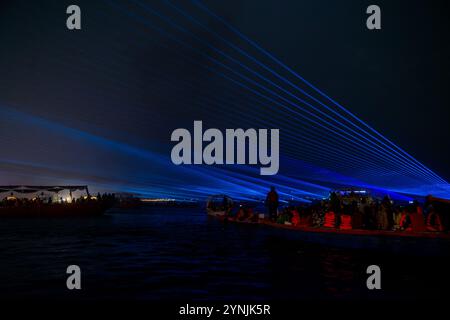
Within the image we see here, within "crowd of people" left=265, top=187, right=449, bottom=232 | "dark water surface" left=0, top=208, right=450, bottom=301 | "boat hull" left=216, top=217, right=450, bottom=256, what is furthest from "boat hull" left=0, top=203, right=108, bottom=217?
"boat hull" left=216, top=217, right=450, bottom=256

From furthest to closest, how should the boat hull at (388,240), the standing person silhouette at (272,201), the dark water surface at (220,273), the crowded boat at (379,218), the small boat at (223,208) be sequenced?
the small boat at (223,208) → the standing person silhouette at (272,201) → the crowded boat at (379,218) → the boat hull at (388,240) → the dark water surface at (220,273)

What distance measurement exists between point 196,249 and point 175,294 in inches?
354

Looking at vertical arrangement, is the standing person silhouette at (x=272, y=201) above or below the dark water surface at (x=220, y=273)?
above

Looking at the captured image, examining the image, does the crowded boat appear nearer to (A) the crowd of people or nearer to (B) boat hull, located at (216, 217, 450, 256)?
(A) the crowd of people

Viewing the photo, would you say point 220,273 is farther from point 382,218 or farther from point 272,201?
point 272,201

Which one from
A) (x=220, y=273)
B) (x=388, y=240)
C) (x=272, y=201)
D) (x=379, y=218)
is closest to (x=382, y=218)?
(x=379, y=218)

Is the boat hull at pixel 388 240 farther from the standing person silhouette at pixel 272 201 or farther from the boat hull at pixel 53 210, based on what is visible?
the boat hull at pixel 53 210

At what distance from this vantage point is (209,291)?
30.6 feet

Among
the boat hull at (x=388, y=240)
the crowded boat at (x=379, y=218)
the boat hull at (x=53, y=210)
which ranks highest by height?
the crowded boat at (x=379, y=218)

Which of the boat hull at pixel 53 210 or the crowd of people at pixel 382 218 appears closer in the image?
the crowd of people at pixel 382 218

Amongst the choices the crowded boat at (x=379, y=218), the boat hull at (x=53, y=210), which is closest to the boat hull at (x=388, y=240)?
the crowded boat at (x=379, y=218)
